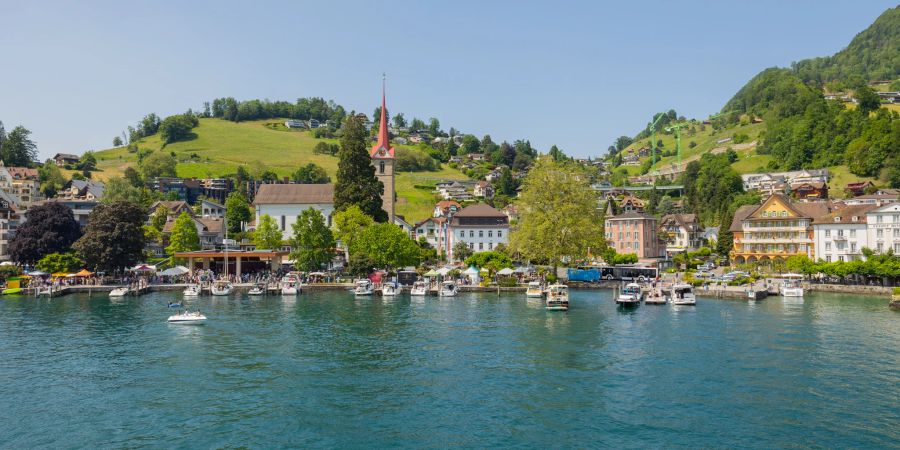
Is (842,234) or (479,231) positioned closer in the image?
(842,234)

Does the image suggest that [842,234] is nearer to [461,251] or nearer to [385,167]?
[461,251]

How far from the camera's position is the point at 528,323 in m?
40.7

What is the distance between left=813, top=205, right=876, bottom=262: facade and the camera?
70062mm

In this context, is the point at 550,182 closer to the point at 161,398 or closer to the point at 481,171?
the point at 161,398

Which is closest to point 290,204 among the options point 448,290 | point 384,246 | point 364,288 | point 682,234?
point 384,246

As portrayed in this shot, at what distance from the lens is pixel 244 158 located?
550ft

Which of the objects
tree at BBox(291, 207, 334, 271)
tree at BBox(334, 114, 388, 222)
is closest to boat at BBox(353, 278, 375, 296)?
tree at BBox(291, 207, 334, 271)

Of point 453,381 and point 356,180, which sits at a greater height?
point 356,180

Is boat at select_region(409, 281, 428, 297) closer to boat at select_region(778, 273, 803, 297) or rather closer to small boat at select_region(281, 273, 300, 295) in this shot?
small boat at select_region(281, 273, 300, 295)

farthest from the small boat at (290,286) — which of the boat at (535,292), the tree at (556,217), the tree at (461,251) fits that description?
the tree at (461,251)

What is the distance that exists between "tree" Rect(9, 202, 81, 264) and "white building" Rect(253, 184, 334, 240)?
1034 inches

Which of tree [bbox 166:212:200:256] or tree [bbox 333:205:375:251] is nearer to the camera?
tree [bbox 333:205:375:251]

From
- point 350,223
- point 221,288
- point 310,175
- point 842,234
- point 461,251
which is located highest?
point 310,175

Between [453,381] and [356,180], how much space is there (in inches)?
2254
